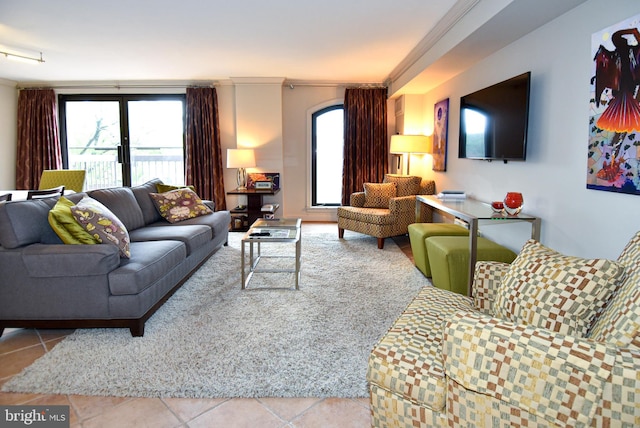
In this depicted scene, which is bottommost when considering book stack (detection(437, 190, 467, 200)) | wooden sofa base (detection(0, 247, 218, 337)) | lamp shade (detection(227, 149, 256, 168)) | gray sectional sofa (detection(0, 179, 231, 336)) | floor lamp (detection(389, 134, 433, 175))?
wooden sofa base (detection(0, 247, 218, 337))

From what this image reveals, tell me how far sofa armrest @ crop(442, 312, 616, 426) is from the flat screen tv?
7.63 ft

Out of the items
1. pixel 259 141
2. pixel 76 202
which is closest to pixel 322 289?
pixel 76 202

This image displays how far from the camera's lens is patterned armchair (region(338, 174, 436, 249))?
5.11 metres

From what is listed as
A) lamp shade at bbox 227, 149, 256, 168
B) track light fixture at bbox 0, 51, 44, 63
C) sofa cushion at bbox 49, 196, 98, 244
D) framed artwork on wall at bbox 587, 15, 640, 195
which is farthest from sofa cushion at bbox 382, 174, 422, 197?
track light fixture at bbox 0, 51, 44, 63

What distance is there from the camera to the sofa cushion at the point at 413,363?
136cm

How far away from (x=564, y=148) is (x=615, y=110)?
541mm

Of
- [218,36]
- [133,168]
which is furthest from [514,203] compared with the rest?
[133,168]

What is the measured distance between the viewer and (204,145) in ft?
22.4

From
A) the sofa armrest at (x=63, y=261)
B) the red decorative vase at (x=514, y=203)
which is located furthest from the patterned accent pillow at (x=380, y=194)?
the sofa armrest at (x=63, y=261)

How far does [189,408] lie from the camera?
1.93 meters

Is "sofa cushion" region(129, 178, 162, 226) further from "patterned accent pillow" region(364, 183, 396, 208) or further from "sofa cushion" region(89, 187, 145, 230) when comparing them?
"patterned accent pillow" region(364, 183, 396, 208)

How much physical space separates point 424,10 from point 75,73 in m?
5.27

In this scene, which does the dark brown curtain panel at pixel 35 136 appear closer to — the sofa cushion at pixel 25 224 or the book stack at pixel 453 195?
the sofa cushion at pixel 25 224

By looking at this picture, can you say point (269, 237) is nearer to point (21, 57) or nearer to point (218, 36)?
point (218, 36)
